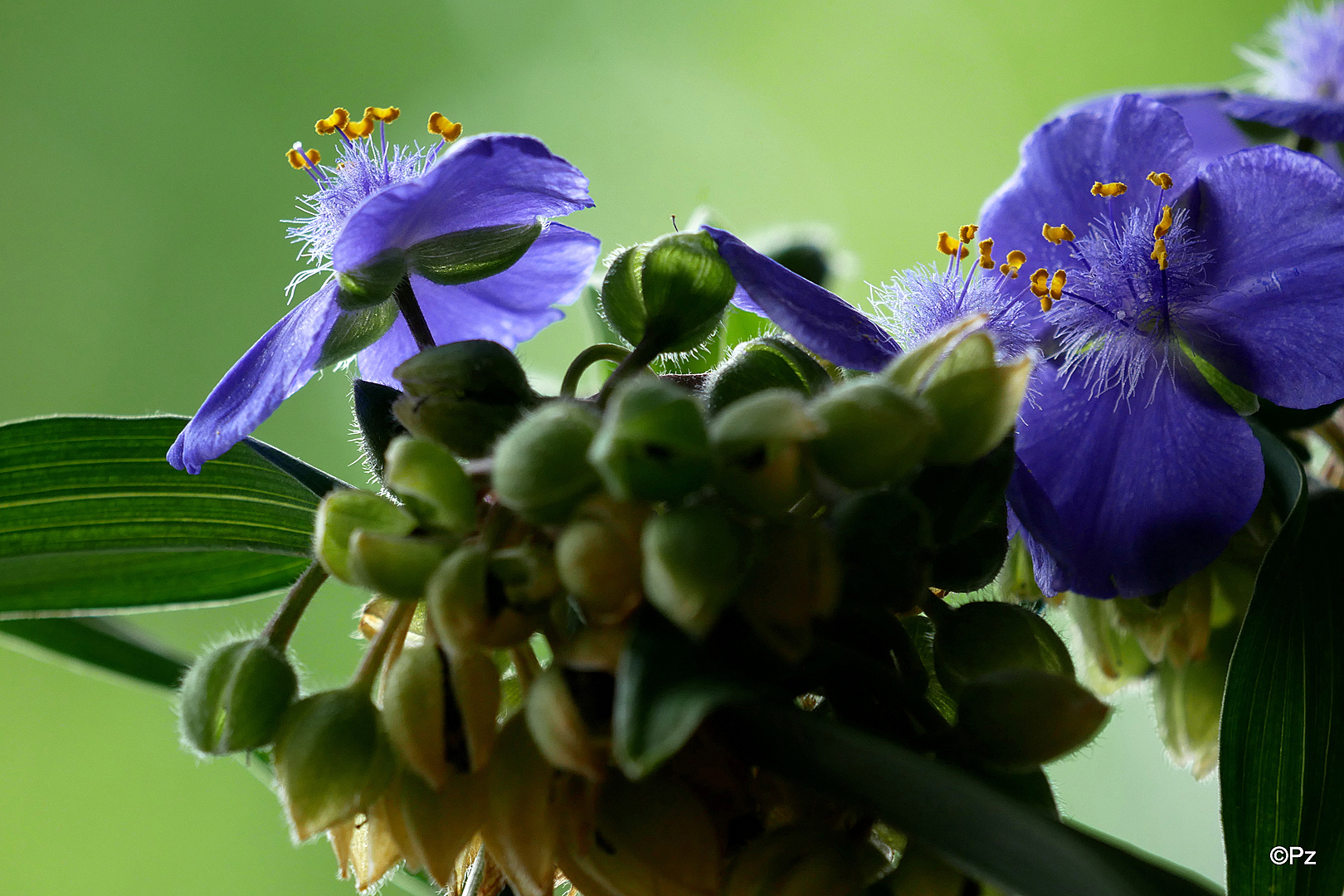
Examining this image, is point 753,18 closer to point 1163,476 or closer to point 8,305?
point 8,305

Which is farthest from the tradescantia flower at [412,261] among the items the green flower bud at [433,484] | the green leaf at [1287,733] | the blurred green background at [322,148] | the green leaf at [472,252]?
the blurred green background at [322,148]

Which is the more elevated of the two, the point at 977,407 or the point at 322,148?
the point at 322,148

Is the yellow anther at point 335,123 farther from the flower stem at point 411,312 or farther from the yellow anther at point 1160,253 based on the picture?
the yellow anther at point 1160,253

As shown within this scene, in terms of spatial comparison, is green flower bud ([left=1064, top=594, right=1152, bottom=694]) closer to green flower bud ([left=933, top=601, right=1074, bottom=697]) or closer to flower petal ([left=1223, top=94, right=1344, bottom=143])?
green flower bud ([left=933, top=601, right=1074, bottom=697])

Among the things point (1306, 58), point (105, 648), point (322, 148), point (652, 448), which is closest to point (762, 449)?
point (652, 448)

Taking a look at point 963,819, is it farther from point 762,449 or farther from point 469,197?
point 469,197

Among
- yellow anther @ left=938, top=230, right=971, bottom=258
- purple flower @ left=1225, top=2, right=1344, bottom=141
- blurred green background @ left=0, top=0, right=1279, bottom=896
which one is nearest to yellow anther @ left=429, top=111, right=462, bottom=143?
yellow anther @ left=938, top=230, right=971, bottom=258

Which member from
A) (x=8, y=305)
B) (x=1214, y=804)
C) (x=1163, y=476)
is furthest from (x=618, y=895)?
(x=8, y=305)
